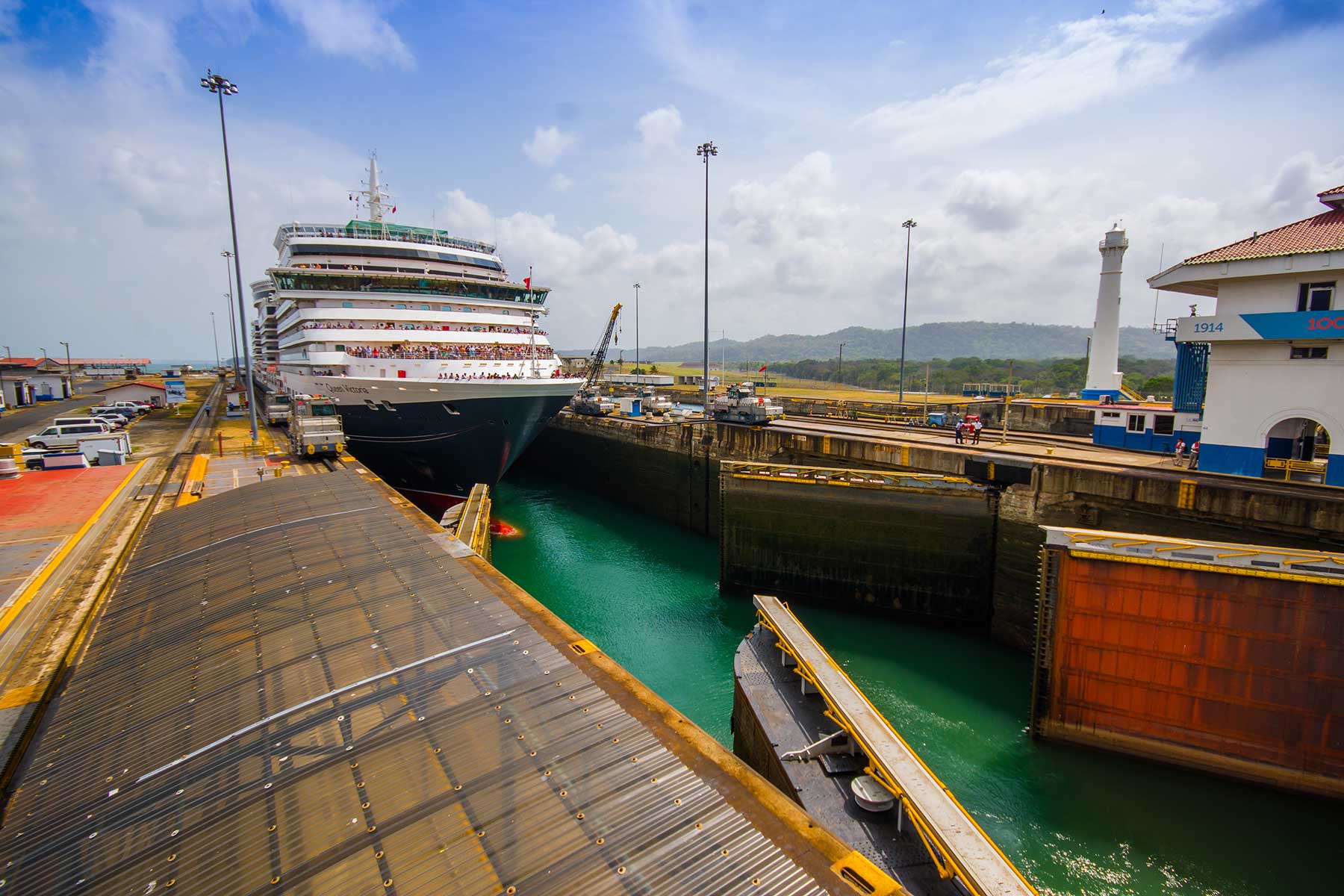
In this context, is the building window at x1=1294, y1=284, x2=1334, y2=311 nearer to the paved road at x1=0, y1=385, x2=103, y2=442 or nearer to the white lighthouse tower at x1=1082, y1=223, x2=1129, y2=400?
the white lighthouse tower at x1=1082, y1=223, x2=1129, y2=400

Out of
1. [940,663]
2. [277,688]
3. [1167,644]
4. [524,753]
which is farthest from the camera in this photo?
[940,663]

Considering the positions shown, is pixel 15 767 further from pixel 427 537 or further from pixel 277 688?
pixel 427 537

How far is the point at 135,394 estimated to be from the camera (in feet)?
212

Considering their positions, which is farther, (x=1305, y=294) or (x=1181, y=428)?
(x=1181, y=428)

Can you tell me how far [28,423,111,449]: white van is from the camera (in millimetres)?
31344

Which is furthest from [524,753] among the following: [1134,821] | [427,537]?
[1134,821]

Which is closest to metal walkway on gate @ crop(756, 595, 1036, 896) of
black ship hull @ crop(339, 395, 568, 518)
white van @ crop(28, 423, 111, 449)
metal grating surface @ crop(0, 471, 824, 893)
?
metal grating surface @ crop(0, 471, 824, 893)

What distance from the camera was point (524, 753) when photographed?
6.89 metres

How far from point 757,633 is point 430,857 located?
33.4ft

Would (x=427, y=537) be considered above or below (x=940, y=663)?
above

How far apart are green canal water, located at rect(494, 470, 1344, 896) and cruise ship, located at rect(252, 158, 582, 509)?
822 centimetres

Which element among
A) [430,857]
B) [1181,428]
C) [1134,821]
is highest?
[1181,428]

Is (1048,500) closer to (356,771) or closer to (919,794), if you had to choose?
(919,794)

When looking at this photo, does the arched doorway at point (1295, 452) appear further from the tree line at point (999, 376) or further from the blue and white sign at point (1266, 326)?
the tree line at point (999, 376)
